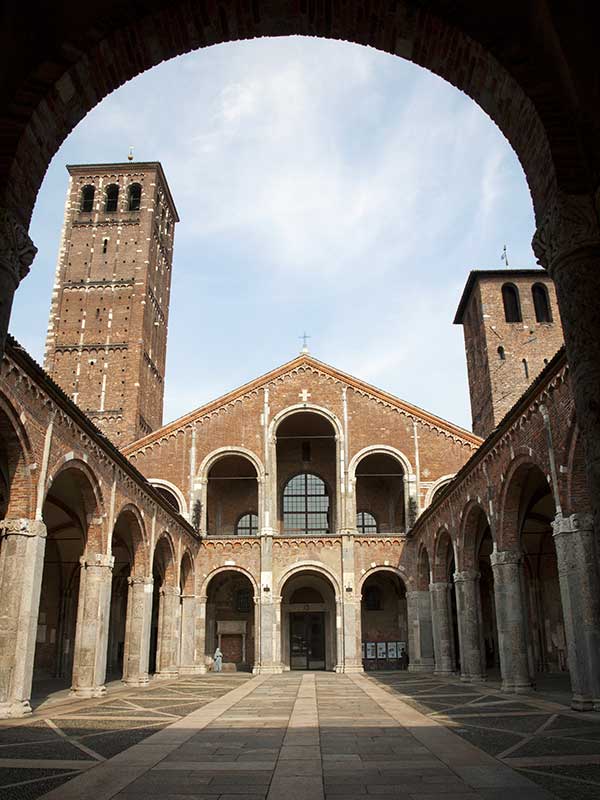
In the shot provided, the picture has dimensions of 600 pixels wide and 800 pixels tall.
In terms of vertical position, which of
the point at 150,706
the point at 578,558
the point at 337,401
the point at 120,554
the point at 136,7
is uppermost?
the point at 337,401

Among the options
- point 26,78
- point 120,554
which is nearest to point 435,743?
point 26,78

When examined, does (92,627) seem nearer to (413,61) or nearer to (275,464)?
(413,61)

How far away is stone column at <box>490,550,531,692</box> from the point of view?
1602cm

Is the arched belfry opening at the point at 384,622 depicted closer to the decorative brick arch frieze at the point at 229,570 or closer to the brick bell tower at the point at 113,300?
the decorative brick arch frieze at the point at 229,570

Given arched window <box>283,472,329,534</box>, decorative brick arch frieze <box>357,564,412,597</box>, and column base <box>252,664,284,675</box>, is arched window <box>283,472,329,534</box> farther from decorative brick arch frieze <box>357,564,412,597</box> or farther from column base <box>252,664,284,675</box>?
column base <box>252,664,284,675</box>

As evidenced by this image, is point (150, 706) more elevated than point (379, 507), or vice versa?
point (379, 507)

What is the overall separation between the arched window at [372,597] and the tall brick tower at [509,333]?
11588 millimetres

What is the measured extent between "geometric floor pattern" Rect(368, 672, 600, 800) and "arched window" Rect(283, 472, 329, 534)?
53.1 feet

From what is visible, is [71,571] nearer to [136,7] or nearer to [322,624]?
[322,624]

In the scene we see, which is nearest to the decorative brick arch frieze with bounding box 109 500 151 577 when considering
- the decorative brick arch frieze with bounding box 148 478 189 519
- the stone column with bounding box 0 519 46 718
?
the stone column with bounding box 0 519 46 718

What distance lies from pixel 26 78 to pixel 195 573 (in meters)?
25.5

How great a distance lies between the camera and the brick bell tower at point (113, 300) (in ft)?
126

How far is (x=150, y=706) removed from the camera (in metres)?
14.0

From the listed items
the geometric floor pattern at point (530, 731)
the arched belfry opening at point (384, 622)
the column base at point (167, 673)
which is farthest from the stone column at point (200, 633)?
the geometric floor pattern at point (530, 731)
